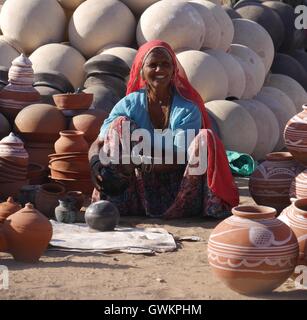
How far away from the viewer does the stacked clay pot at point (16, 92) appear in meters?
7.81

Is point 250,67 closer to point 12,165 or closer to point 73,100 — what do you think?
point 73,100

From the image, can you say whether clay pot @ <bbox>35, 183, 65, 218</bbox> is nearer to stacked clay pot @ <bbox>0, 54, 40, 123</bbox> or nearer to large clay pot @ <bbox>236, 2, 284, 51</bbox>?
stacked clay pot @ <bbox>0, 54, 40, 123</bbox>

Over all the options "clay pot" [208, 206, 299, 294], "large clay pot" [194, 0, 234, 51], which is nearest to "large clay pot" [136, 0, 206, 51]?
"large clay pot" [194, 0, 234, 51]

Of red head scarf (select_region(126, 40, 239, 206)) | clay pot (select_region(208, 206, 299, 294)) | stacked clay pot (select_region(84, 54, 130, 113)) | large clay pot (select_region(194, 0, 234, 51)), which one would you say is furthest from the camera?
large clay pot (select_region(194, 0, 234, 51))

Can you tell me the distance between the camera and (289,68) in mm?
11703

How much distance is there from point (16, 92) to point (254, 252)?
4.18 metres

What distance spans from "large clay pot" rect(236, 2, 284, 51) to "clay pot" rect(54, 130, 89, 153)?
16.3 feet

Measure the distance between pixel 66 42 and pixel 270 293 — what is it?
613 cm

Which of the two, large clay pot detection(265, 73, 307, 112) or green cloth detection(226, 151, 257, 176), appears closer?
green cloth detection(226, 151, 257, 176)

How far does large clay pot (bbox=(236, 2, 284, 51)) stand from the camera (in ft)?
37.5

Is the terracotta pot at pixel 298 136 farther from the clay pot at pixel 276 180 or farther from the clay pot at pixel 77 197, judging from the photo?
the clay pot at pixel 77 197

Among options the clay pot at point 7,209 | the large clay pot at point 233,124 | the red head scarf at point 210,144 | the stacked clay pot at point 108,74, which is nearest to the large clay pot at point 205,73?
the large clay pot at point 233,124

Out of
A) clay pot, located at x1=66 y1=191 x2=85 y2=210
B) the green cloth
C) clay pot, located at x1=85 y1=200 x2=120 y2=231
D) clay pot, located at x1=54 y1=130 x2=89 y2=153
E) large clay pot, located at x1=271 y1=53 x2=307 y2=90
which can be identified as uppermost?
clay pot, located at x1=54 y1=130 x2=89 y2=153

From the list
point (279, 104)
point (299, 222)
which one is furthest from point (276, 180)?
point (279, 104)
